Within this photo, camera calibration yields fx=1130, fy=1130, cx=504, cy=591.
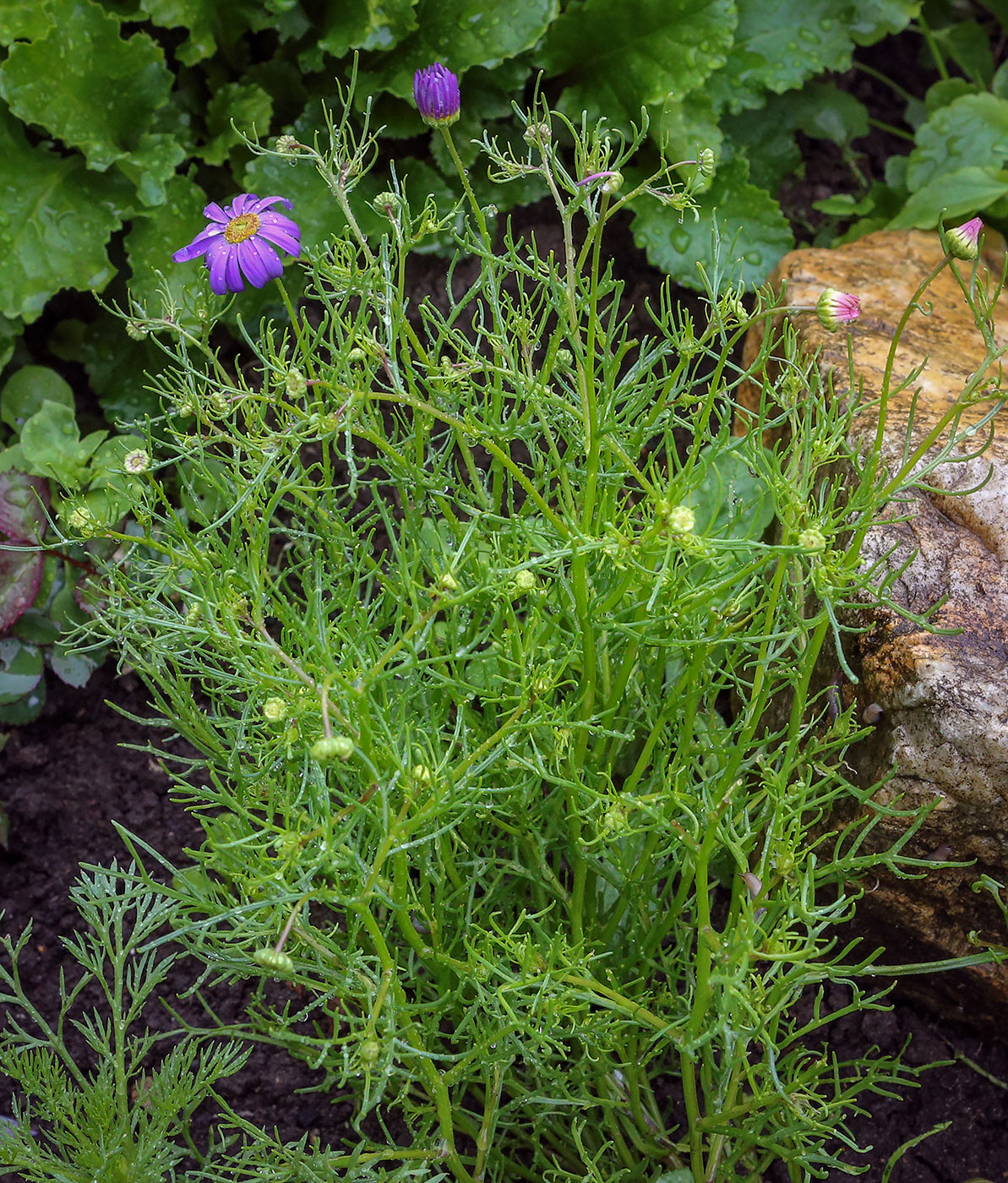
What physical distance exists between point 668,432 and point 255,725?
0.48m

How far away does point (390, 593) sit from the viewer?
1061mm

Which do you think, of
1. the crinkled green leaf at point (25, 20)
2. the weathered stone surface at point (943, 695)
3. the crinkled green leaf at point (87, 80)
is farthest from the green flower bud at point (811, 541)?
the crinkled green leaf at point (25, 20)

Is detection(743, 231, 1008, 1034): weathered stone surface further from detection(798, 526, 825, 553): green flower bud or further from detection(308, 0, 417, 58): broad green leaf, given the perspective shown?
Result: detection(308, 0, 417, 58): broad green leaf

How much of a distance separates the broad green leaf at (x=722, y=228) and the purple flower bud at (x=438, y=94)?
1082 millimetres

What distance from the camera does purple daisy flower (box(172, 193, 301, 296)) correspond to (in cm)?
104

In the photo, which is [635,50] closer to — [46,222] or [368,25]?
[368,25]

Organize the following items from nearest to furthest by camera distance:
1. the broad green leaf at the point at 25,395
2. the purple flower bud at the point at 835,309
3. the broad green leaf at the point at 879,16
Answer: the purple flower bud at the point at 835,309, the broad green leaf at the point at 25,395, the broad green leaf at the point at 879,16

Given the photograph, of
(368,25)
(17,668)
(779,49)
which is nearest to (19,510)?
(17,668)

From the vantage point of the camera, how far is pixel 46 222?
81.3 inches

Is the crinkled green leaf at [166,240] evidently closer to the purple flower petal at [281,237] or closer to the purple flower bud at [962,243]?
the purple flower petal at [281,237]

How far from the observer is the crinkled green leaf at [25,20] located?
2002 mm

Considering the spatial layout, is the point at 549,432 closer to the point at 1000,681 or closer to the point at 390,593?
the point at 390,593

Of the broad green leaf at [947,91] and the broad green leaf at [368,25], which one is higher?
the broad green leaf at [368,25]

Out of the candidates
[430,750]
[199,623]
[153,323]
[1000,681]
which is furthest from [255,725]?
[1000,681]
